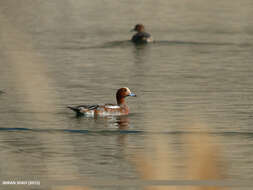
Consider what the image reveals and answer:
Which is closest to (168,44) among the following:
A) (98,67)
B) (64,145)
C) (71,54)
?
Result: (71,54)

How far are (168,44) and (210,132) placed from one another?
18425 mm

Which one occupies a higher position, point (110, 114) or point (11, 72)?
point (11, 72)

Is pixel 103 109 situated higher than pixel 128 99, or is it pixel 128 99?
pixel 128 99

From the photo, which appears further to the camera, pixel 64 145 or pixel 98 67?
pixel 98 67

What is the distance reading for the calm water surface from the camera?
15086mm

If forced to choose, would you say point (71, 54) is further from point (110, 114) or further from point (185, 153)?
point (185, 153)

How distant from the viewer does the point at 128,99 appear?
74.9 ft

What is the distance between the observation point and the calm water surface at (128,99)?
15.1 m

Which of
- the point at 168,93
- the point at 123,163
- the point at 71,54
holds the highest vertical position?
the point at 71,54

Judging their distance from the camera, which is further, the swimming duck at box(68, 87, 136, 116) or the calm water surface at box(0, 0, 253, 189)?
the swimming duck at box(68, 87, 136, 116)

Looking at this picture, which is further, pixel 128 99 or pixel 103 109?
pixel 128 99

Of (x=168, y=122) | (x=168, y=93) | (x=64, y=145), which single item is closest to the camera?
(x=64, y=145)

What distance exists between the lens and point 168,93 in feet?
77.0

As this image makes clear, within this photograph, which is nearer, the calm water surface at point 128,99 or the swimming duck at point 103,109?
the calm water surface at point 128,99
